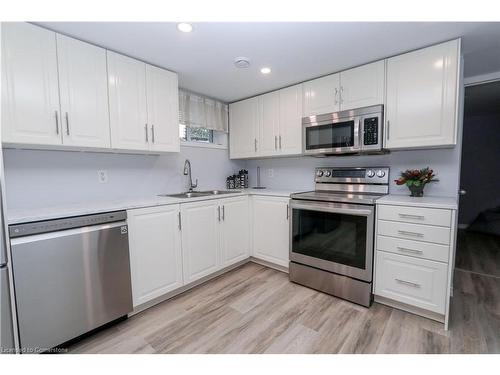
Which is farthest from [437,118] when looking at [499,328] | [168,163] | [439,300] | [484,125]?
[484,125]

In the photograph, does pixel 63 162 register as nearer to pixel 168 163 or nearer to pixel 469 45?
pixel 168 163

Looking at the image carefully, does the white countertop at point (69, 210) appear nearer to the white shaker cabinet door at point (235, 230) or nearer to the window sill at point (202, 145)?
the white shaker cabinet door at point (235, 230)

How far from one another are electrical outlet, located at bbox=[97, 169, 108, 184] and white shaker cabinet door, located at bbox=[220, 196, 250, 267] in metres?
1.15

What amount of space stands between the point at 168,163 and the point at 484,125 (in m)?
5.82

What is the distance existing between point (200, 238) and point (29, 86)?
174 cm

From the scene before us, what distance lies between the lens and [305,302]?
2.09m

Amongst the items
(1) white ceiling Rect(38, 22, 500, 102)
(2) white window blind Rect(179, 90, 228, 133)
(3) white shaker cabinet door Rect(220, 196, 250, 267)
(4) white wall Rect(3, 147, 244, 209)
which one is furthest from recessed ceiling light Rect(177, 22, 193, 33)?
(3) white shaker cabinet door Rect(220, 196, 250, 267)

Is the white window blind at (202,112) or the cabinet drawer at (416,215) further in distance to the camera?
the white window blind at (202,112)

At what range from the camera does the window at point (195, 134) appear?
290cm

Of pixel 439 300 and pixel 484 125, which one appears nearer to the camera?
pixel 439 300

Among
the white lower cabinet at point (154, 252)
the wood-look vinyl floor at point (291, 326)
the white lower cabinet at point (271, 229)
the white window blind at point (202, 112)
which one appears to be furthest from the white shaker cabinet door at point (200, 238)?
the white window blind at point (202, 112)

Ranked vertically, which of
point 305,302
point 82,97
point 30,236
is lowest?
point 305,302

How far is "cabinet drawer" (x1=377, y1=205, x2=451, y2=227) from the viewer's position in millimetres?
1684

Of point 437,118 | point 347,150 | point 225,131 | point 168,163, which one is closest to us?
point 437,118
